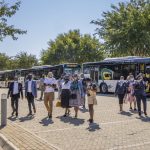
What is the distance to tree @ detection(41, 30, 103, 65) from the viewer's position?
6969 centimetres

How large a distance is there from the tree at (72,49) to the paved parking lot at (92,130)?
2073 inches

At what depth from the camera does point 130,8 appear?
4416 cm

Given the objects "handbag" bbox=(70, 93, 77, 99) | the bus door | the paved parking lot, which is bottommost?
the paved parking lot

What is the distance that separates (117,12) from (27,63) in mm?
64863

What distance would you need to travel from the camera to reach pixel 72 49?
7075cm

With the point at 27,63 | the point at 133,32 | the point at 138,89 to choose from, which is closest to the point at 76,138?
the point at 138,89

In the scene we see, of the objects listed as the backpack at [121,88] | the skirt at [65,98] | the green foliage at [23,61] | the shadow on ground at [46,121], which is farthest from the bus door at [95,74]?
the green foliage at [23,61]

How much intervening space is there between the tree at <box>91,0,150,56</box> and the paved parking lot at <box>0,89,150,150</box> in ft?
83.7

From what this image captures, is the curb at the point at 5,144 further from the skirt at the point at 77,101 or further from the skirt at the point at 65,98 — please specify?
the skirt at the point at 65,98

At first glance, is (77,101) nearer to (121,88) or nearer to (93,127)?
(93,127)

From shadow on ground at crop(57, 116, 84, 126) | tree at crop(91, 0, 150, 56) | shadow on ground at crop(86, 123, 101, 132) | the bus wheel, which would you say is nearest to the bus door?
the bus wheel

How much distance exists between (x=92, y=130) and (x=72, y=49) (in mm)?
58810

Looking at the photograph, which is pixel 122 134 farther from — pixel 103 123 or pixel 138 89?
pixel 138 89

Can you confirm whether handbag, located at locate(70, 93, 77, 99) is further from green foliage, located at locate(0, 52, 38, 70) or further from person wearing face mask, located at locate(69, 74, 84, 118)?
green foliage, located at locate(0, 52, 38, 70)
